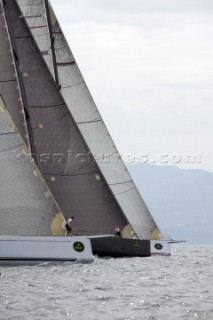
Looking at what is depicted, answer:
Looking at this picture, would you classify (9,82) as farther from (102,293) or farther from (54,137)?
(102,293)

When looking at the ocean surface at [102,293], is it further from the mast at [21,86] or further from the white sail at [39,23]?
the white sail at [39,23]

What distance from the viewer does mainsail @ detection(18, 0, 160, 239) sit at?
52969mm

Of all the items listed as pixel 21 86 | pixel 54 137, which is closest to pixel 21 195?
pixel 21 86

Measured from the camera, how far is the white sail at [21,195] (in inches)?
1435

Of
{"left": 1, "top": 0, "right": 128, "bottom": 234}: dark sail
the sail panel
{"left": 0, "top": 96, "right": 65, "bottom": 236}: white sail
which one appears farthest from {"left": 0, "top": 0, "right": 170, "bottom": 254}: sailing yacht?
{"left": 0, "top": 96, "right": 65, "bottom": 236}: white sail

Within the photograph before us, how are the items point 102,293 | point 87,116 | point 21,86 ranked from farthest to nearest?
1. point 87,116
2. point 21,86
3. point 102,293

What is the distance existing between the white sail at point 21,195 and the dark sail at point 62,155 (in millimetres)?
10946

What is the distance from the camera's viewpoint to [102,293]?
98.7 ft

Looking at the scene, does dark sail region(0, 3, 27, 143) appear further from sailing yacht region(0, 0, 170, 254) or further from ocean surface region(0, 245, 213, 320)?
ocean surface region(0, 245, 213, 320)

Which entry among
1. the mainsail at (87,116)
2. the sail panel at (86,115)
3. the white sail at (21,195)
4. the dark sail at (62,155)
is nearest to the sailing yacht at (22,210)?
the white sail at (21,195)

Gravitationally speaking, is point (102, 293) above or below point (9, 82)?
above

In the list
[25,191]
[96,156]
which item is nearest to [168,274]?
[25,191]

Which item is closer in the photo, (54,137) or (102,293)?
(102,293)

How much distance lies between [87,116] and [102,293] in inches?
942
